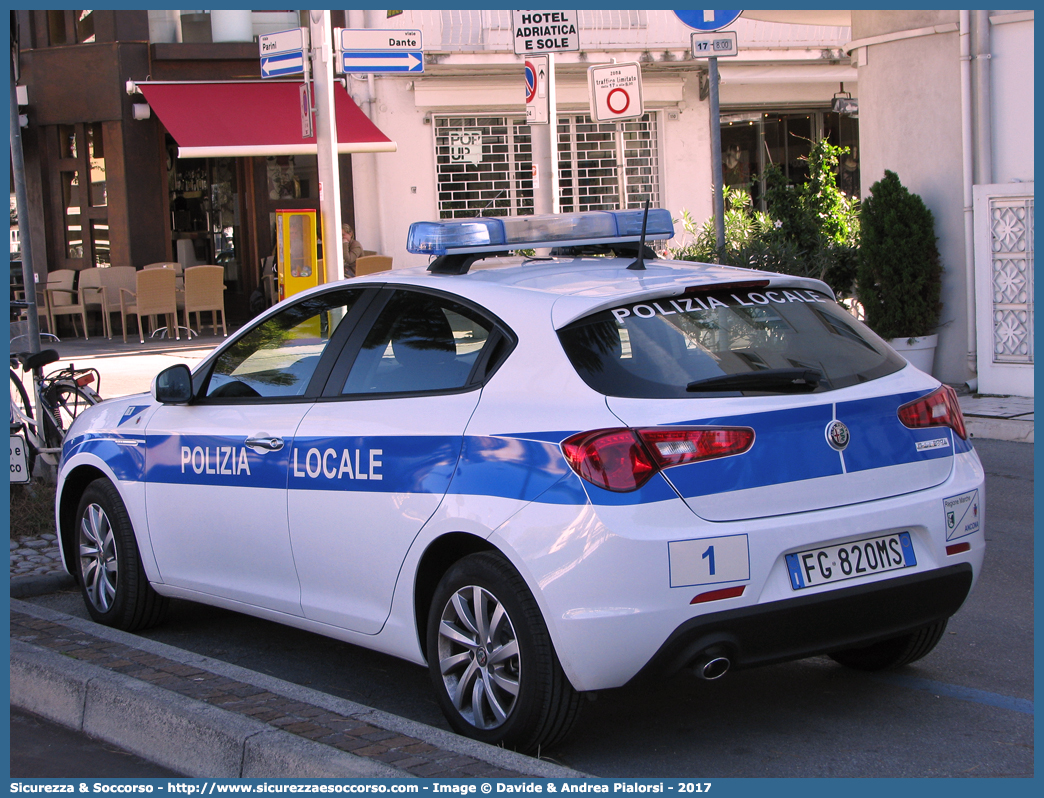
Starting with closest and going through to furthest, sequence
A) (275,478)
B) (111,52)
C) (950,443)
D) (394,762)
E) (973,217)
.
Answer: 1. (394,762)
2. (950,443)
3. (275,478)
4. (973,217)
5. (111,52)

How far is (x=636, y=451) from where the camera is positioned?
11.9 ft

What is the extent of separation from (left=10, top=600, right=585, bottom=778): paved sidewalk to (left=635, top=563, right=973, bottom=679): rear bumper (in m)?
0.54

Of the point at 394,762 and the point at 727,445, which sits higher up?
the point at 727,445

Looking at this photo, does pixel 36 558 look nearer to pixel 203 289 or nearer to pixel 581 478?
pixel 581 478

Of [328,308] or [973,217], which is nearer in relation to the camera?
[328,308]

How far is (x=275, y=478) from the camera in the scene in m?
4.71

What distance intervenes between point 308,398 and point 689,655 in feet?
6.09

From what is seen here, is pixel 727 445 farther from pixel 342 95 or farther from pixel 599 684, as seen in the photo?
pixel 342 95

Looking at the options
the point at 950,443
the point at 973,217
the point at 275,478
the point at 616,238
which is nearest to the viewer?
the point at 950,443

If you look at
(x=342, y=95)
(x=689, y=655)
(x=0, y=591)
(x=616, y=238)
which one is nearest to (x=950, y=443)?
(x=689, y=655)

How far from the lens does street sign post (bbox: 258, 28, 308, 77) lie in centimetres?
1042

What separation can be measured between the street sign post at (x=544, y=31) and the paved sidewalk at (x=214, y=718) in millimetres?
7491

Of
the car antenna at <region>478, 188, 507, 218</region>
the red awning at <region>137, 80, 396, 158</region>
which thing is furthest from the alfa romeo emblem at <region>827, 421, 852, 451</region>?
the car antenna at <region>478, 188, 507, 218</region>

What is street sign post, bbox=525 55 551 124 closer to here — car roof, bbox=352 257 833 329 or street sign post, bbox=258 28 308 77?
street sign post, bbox=258 28 308 77
